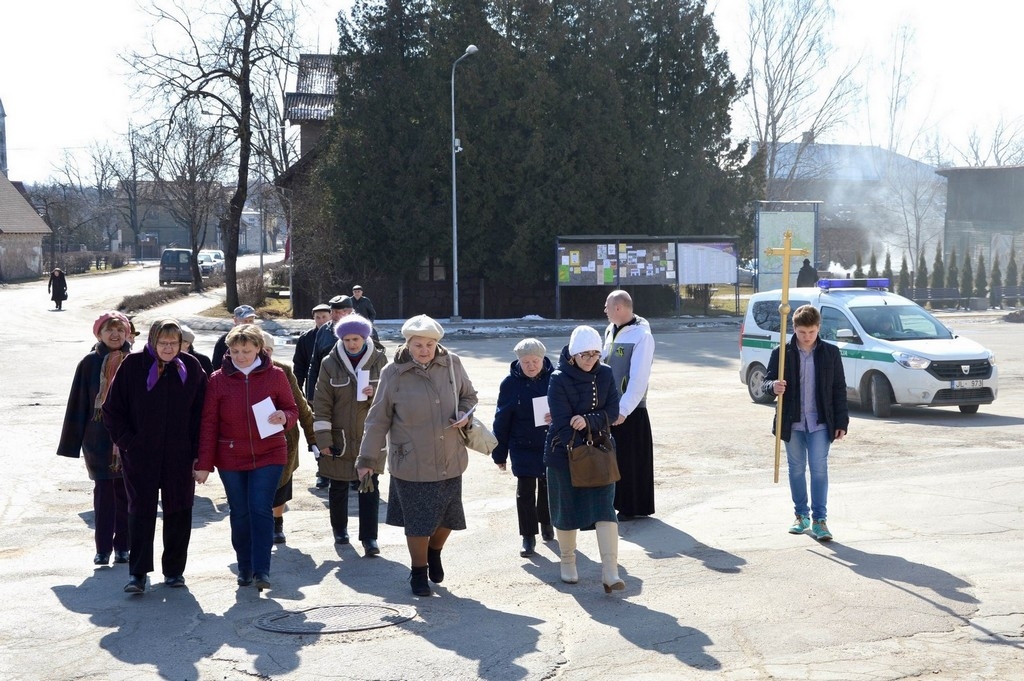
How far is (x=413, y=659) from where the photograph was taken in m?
5.69

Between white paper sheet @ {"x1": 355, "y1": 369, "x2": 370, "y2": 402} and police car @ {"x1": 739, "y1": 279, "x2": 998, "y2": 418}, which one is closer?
white paper sheet @ {"x1": 355, "y1": 369, "x2": 370, "y2": 402}

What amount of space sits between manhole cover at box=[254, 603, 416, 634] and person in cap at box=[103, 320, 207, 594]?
3.44 feet

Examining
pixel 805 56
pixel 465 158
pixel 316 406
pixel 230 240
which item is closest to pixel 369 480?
pixel 316 406

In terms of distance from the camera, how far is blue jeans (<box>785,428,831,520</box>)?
8273mm

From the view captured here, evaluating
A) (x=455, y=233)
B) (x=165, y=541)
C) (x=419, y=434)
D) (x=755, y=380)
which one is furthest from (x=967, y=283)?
(x=165, y=541)

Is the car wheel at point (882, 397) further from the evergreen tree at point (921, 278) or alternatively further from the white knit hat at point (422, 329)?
the evergreen tree at point (921, 278)

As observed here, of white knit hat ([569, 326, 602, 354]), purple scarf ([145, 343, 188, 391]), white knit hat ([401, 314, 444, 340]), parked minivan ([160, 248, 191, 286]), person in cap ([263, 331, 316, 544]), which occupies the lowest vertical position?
person in cap ([263, 331, 316, 544])

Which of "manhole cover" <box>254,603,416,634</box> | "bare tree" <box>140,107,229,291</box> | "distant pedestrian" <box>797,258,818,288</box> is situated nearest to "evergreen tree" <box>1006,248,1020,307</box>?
"distant pedestrian" <box>797,258,818,288</box>

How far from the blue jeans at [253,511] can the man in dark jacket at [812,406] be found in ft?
12.1

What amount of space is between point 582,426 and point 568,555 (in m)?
0.91

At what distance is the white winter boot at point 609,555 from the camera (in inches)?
270

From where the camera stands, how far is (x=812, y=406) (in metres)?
8.30

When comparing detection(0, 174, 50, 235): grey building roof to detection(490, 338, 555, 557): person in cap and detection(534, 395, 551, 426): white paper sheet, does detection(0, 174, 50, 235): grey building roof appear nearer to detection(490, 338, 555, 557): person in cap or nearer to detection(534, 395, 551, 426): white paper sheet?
detection(490, 338, 555, 557): person in cap

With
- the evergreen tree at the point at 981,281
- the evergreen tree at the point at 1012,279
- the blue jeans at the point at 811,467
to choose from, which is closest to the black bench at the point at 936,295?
the evergreen tree at the point at 981,281
